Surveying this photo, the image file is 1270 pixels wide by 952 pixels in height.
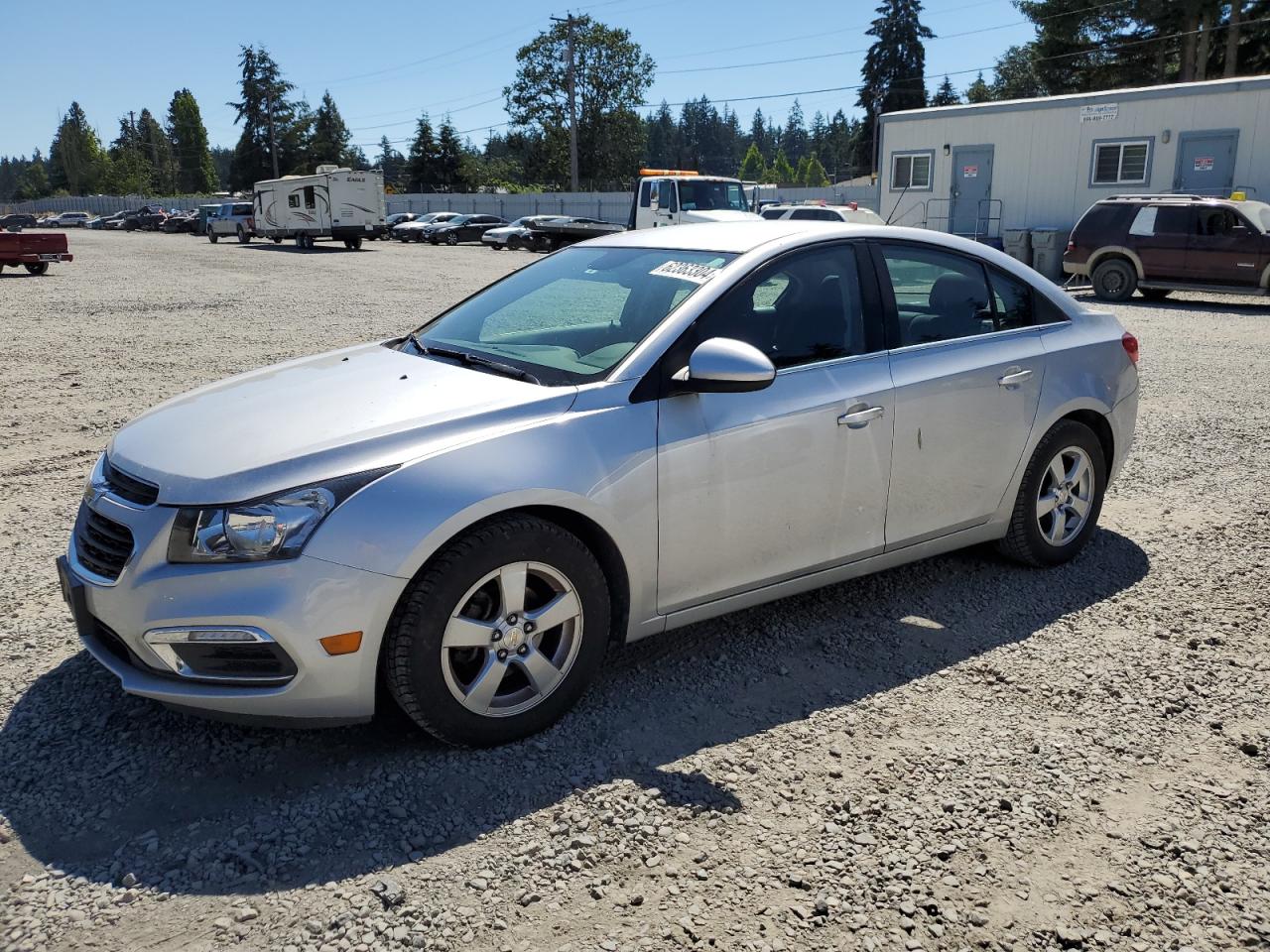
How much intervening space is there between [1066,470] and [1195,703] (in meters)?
1.49

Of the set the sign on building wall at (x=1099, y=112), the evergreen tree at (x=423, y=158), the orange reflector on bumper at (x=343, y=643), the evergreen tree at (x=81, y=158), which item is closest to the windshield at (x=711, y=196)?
the sign on building wall at (x=1099, y=112)

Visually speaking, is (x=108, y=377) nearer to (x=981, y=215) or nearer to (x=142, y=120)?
(x=981, y=215)

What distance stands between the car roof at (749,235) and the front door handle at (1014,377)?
1.92 feet

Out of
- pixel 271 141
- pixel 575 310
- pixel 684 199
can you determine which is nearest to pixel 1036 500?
pixel 575 310

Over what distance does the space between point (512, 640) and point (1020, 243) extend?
23128 millimetres

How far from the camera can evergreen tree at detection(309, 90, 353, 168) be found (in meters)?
102

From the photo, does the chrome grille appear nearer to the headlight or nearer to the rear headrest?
the headlight

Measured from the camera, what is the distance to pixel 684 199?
25.0 meters

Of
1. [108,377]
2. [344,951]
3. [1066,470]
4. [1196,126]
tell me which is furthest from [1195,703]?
[1196,126]

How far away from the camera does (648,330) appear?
3682 millimetres

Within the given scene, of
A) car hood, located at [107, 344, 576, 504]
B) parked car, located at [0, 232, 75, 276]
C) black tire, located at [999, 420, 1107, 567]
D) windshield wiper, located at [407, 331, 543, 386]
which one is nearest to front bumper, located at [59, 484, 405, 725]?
car hood, located at [107, 344, 576, 504]

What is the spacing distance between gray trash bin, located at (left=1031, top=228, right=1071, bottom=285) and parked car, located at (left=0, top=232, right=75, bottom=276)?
24.1 meters

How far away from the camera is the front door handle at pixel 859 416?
3.89m

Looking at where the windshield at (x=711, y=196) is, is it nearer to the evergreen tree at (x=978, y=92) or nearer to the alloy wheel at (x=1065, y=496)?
the alloy wheel at (x=1065, y=496)
